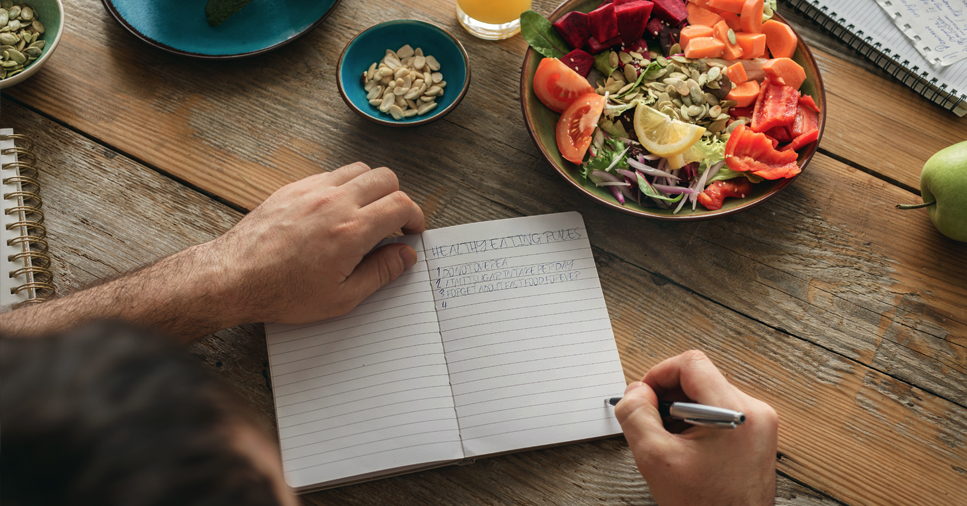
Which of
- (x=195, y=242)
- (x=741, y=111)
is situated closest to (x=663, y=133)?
(x=741, y=111)

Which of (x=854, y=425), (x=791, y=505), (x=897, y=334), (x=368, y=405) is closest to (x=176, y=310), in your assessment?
(x=368, y=405)

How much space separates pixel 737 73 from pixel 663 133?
0.22 m

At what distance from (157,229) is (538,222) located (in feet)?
2.74

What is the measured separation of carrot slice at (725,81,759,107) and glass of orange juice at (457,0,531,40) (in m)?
0.51

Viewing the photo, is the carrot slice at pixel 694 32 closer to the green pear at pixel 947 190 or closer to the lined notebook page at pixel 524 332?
the lined notebook page at pixel 524 332

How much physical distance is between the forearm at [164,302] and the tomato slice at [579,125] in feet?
2.44

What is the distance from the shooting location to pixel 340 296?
1.06 metres

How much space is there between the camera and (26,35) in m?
1.19

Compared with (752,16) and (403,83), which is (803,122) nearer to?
(752,16)

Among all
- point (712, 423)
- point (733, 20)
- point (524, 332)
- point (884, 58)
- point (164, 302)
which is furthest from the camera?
point (884, 58)

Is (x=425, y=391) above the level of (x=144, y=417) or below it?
below

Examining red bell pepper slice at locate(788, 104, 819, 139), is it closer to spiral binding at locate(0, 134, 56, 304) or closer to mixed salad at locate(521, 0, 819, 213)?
mixed salad at locate(521, 0, 819, 213)

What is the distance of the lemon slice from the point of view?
112 cm

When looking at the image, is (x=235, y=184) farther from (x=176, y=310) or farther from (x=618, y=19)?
(x=618, y=19)
